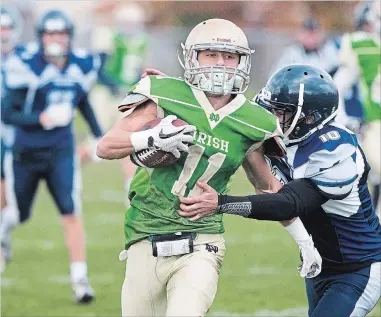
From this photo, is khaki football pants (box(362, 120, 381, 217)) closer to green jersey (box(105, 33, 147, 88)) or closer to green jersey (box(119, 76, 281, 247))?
green jersey (box(119, 76, 281, 247))

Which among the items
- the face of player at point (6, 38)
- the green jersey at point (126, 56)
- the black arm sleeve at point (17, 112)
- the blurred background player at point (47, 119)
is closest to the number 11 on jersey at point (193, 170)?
the blurred background player at point (47, 119)

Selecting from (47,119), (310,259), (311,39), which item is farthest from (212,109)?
(311,39)

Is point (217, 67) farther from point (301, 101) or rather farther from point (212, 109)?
point (301, 101)

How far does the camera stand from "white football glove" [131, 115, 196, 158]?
11.7ft

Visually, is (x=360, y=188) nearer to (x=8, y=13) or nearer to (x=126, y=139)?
(x=126, y=139)

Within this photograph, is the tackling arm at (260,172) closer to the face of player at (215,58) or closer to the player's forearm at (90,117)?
the face of player at (215,58)

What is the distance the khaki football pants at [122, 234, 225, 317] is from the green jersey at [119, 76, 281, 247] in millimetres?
62

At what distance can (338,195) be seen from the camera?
A: 3.90m

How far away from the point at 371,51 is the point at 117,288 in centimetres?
247

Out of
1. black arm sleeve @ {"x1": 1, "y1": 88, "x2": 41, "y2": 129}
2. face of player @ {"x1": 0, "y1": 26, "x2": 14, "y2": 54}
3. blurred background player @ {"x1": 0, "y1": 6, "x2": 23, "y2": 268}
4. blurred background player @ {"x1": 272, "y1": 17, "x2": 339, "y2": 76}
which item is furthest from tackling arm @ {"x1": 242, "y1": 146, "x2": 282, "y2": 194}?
blurred background player @ {"x1": 272, "y1": 17, "x2": 339, "y2": 76}

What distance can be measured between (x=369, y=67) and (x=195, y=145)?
11.3 feet

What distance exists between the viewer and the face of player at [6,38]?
313 inches

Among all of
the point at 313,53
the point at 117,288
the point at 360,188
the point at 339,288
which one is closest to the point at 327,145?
the point at 360,188

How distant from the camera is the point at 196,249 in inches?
150
